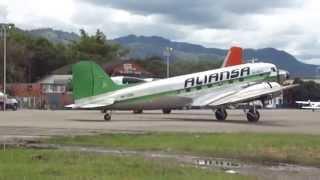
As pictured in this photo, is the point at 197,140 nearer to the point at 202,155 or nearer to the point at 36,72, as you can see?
the point at 202,155

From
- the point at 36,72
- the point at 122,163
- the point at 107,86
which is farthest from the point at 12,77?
the point at 122,163

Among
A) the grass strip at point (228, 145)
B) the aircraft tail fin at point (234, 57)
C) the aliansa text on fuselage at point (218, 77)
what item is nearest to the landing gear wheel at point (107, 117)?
the aliansa text on fuselage at point (218, 77)

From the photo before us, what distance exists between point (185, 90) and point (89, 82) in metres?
7.14

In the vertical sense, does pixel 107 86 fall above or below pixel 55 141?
above

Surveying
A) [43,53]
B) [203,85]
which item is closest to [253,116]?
[203,85]

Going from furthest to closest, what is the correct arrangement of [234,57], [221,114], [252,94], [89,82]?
[234,57] → [221,114] → [252,94] → [89,82]

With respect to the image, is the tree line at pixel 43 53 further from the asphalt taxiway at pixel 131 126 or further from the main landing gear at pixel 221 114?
the asphalt taxiway at pixel 131 126

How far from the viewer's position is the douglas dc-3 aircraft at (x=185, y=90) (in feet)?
158

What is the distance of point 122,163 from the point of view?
16.0 metres

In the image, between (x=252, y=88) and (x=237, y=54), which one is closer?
(x=252, y=88)

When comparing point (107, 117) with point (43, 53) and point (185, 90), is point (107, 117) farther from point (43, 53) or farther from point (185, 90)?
point (43, 53)

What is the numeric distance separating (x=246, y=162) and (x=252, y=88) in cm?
3169

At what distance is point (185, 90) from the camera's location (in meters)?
50.4

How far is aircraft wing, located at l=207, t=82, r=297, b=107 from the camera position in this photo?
48781 mm
